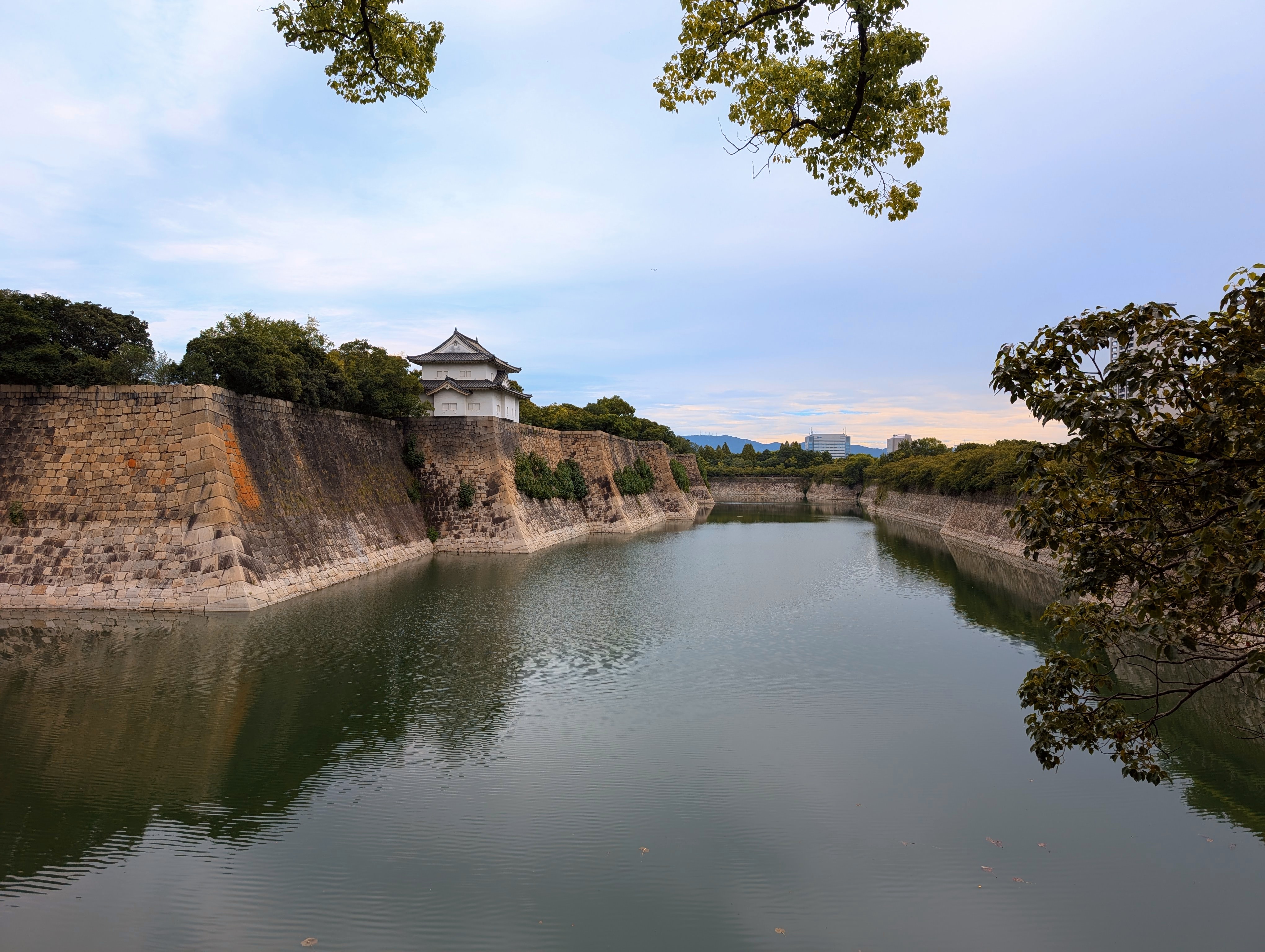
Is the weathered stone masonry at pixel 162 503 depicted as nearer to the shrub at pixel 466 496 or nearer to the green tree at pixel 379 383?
the green tree at pixel 379 383

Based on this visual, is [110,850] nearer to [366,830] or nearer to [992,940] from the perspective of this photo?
[366,830]

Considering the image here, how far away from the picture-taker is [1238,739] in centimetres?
820

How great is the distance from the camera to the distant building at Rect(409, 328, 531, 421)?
28.3 meters

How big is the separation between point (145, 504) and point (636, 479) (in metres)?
28.4

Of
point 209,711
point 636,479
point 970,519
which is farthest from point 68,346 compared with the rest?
point 970,519

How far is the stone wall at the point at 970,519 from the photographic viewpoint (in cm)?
2628

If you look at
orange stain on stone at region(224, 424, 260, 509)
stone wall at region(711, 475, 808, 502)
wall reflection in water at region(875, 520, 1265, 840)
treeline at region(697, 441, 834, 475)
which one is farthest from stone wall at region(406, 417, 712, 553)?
stone wall at region(711, 475, 808, 502)

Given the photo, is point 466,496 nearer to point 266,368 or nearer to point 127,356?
point 266,368

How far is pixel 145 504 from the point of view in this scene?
43.7 ft

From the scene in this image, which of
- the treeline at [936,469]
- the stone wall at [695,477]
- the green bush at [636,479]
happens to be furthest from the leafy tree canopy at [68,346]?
the stone wall at [695,477]

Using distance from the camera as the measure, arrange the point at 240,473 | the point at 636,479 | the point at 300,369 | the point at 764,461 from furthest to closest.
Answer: the point at 764,461
the point at 636,479
the point at 300,369
the point at 240,473

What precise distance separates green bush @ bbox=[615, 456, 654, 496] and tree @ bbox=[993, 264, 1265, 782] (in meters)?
32.1

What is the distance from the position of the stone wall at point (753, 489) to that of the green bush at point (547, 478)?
143ft

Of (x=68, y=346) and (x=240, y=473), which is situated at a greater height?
(x=68, y=346)
